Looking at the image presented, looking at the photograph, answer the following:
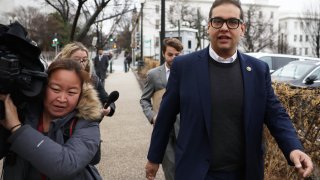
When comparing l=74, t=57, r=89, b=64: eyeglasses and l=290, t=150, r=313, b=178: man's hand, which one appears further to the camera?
l=74, t=57, r=89, b=64: eyeglasses

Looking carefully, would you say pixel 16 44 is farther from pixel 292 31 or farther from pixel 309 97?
pixel 292 31

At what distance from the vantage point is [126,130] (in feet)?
31.1

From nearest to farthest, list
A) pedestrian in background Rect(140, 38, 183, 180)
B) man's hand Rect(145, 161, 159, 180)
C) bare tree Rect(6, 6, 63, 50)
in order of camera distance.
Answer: man's hand Rect(145, 161, 159, 180)
pedestrian in background Rect(140, 38, 183, 180)
bare tree Rect(6, 6, 63, 50)

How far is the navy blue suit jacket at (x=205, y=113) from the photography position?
2.39m

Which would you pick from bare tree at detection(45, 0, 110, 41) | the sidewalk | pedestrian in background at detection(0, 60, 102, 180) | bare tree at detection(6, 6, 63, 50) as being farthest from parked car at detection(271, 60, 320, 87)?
bare tree at detection(6, 6, 63, 50)

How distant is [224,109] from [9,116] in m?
1.18

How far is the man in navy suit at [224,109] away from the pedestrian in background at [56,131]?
0.62 m

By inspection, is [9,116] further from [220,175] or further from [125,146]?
[125,146]

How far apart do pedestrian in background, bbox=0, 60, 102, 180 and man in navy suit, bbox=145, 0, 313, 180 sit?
0.62 metres

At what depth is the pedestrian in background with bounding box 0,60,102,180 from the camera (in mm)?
1736

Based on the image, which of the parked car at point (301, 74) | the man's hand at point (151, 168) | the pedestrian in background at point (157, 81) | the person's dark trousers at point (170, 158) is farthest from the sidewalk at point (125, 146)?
the parked car at point (301, 74)

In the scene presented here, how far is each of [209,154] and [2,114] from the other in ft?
3.83

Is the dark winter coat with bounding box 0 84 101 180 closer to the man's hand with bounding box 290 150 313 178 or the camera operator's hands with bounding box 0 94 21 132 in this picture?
the camera operator's hands with bounding box 0 94 21 132

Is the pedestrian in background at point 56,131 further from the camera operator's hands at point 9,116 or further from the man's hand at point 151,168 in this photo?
the man's hand at point 151,168
